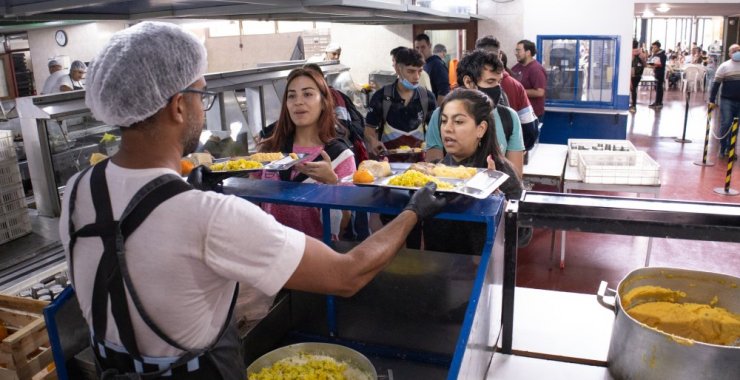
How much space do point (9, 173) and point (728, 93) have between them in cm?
870

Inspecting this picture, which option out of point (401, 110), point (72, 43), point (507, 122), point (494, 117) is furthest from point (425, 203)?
point (72, 43)

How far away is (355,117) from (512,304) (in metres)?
2.30

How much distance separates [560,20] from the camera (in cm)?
859

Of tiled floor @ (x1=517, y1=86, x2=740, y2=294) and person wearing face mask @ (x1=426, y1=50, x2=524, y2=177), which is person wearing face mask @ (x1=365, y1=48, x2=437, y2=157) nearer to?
person wearing face mask @ (x1=426, y1=50, x2=524, y2=177)

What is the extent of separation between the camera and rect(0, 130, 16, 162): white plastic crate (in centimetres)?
311

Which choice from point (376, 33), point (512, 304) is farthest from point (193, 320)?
point (376, 33)

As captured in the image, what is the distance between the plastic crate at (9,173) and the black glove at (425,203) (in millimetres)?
2616

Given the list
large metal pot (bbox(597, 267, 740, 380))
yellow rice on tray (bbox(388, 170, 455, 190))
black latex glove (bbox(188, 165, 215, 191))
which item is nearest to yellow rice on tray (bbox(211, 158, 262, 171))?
black latex glove (bbox(188, 165, 215, 191))

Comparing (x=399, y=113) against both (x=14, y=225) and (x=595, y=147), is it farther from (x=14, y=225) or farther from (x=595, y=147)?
(x=14, y=225)

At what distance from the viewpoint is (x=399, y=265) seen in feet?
6.57

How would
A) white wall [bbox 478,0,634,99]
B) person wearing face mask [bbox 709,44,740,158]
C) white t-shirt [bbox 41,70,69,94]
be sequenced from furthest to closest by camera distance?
white wall [bbox 478,0,634,99], person wearing face mask [bbox 709,44,740,158], white t-shirt [bbox 41,70,69,94]

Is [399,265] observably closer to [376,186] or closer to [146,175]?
[376,186]

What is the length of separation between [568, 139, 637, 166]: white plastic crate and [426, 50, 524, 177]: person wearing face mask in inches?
57.7

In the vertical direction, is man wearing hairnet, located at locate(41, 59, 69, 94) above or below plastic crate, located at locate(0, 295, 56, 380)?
above
